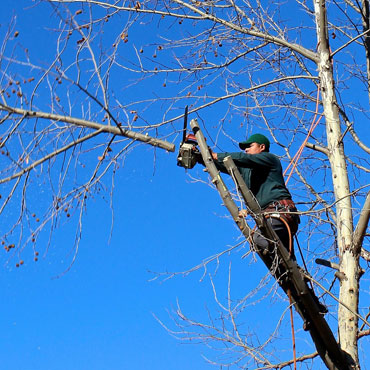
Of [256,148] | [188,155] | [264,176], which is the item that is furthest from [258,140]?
[188,155]

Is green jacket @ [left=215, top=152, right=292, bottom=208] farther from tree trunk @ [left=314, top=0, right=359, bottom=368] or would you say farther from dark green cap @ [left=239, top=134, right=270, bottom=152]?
tree trunk @ [left=314, top=0, right=359, bottom=368]

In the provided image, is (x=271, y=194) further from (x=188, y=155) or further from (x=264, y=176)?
(x=188, y=155)

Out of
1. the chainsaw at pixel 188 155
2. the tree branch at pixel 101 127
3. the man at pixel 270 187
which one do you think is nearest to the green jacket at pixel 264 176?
the man at pixel 270 187

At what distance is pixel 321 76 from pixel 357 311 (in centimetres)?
256

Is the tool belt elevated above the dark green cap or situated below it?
below

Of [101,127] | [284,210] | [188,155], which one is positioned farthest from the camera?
[284,210]

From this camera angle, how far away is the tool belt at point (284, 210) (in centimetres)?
625

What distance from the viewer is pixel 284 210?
20.7 feet

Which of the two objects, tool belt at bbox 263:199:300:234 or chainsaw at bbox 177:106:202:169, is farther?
tool belt at bbox 263:199:300:234

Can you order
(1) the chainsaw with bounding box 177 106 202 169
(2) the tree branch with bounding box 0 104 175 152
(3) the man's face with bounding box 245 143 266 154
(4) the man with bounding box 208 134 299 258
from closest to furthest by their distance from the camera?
1. (2) the tree branch with bounding box 0 104 175 152
2. (1) the chainsaw with bounding box 177 106 202 169
3. (4) the man with bounding box 208 134 299 258
4. (3) the man's face with bounding box 245 143 266 154

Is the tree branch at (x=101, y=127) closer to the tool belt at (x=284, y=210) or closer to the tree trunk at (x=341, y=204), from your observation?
the tool belt at (x=284, y=210)

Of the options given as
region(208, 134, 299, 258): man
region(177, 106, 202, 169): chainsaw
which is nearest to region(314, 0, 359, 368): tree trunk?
region(208, 134, 299, 258): man

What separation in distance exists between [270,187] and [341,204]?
3.29 feet

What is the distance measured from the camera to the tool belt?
20.5 feet
